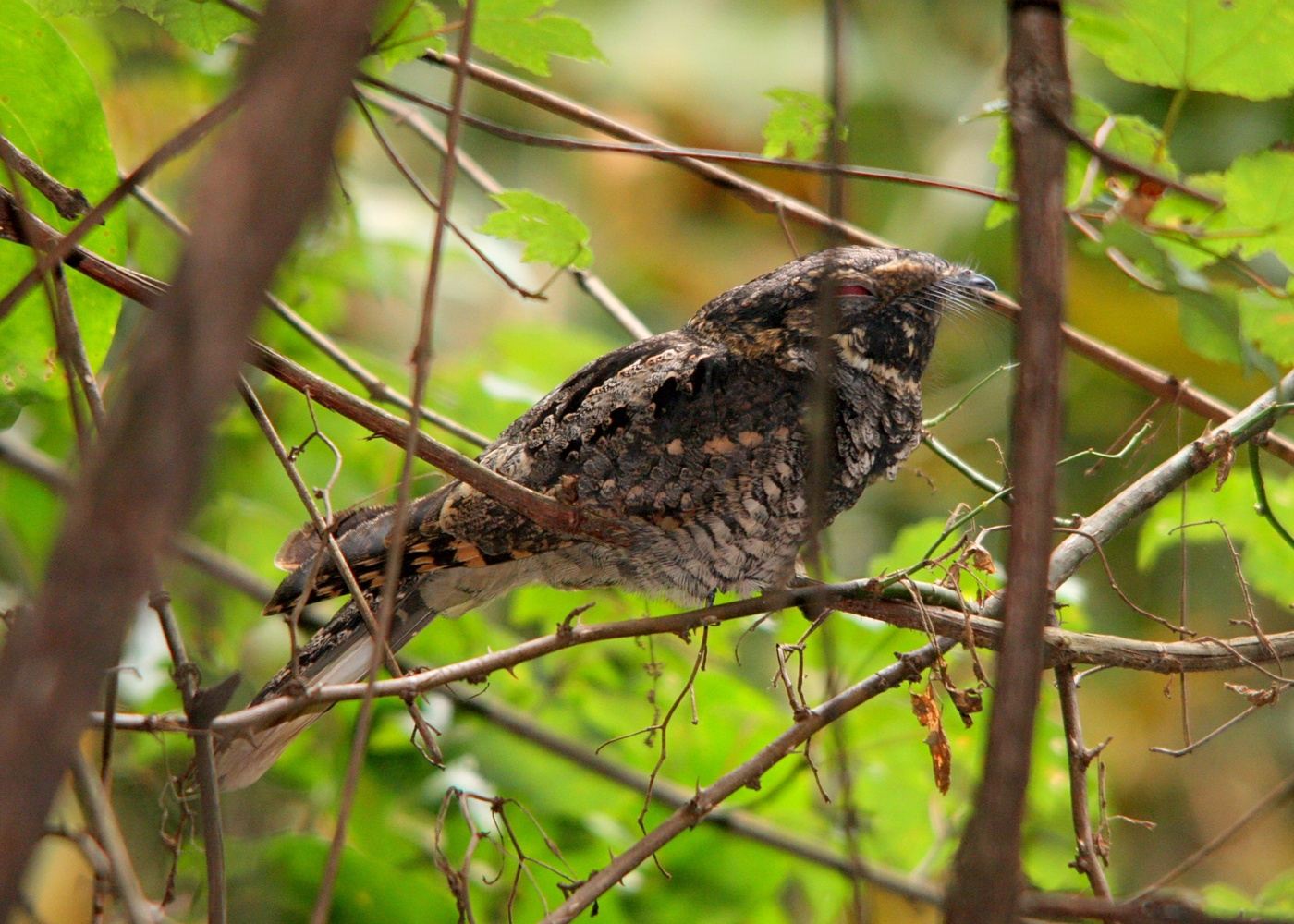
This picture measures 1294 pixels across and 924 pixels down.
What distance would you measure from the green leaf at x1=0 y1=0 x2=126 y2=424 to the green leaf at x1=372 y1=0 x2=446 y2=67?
52cm

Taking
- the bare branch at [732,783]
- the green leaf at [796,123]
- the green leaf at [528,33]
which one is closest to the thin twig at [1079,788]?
the bare branch at [732,783]

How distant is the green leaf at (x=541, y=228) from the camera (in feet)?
6.49

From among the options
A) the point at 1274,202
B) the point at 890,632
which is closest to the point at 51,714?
the point at 1274,202

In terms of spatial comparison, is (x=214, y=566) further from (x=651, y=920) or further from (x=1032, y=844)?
(x=1032, y=844)

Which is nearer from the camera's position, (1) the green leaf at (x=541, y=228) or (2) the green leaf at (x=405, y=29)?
(2) the green leaf at (x=405, y=29)

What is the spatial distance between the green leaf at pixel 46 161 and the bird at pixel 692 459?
504 mm

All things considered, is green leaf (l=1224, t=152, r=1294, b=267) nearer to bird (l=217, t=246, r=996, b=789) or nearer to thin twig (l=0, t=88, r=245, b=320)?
bird (l=217, t=246, r=996, b=789)

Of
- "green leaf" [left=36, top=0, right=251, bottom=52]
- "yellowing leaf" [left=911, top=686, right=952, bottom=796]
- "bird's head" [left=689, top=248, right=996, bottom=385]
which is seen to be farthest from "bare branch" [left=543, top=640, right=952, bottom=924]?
"green leaf" [left=36, top=0, right=251, bottom=52]

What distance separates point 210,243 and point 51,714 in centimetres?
26

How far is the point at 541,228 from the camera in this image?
2010mm

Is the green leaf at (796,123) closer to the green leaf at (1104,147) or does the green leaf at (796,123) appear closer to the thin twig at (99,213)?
the green leaf at (1104,147)

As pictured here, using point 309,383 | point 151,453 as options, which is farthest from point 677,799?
point 151,453

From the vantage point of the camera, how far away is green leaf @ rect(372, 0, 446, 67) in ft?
5.66

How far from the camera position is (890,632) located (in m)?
2.55
